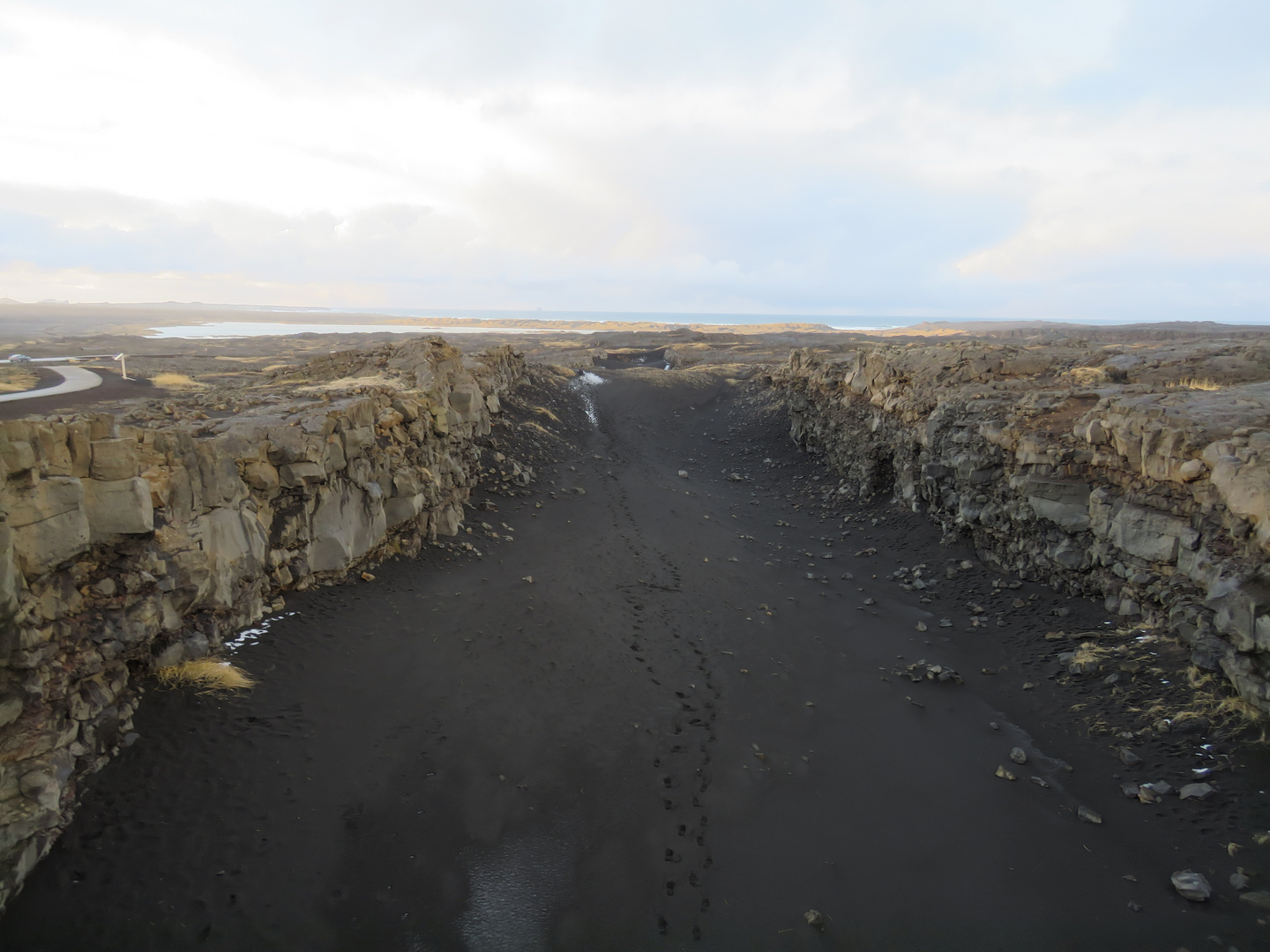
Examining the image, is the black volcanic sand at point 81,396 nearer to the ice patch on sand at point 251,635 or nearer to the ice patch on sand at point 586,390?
the ice patch on sand at point 251,635

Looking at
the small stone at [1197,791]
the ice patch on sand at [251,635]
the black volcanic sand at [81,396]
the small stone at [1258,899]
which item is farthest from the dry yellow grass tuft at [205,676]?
the small stone at [1197,791]

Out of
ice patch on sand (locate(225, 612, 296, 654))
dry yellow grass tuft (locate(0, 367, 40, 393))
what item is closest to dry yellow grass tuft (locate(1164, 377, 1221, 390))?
ice patch on sand (locate(225, 612, 296, 654))

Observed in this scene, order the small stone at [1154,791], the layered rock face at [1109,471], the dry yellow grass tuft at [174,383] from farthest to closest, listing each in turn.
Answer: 1. the dry yellow grass tuft at [174,383]
2. the layered rock face at [1109,471]
3. the small stone at [1154,791]

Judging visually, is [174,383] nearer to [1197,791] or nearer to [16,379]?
[16,379]

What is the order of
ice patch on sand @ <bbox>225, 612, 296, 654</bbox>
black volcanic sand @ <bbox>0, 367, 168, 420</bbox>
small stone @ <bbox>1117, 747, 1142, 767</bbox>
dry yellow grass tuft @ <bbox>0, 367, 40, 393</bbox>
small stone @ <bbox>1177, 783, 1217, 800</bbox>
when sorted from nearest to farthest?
small stone @ <bbox>1177, 783, 1217, 800</bbox>, small stone @ <bbox>1117, 747, 1142, 767</bbox>, ice patch on sand @ <bbox>225, 612, 296, 654</bbox>, black volcanic sand @ <bbox>0, 367, 168, 420</bbox>, dry yellow grass tuft @ <bbox>0, 367, 40, 393</bbox>

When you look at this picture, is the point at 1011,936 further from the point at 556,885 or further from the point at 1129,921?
the point at 556,885

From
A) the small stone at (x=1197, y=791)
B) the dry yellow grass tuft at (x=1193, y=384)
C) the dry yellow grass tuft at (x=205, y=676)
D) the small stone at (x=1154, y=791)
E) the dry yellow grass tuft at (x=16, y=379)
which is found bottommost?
the small stone at (x=1154, y=791)

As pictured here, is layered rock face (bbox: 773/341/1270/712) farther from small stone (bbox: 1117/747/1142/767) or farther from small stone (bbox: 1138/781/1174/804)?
small stone (bbox: 1138/781/1174/804)
